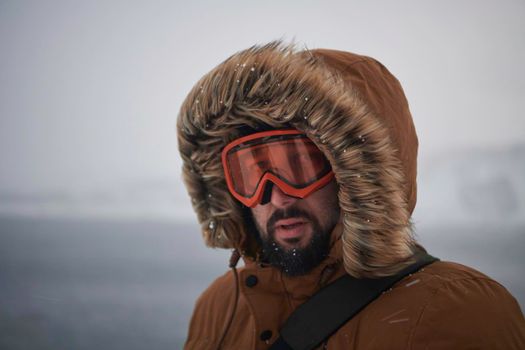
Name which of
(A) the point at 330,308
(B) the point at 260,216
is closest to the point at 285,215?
(B) the point at 260,216

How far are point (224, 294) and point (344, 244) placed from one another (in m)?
1.04

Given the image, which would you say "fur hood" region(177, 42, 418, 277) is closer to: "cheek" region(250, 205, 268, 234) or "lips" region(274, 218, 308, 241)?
"lips" region(274, 218, 308, 241)

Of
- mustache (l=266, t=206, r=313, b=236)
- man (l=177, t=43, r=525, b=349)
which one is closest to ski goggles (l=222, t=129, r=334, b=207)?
man (l=177, t=43, r=525, b=349)

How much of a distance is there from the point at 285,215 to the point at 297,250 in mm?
207

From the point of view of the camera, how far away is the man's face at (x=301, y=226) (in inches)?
75.2

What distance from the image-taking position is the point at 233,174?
2174mm

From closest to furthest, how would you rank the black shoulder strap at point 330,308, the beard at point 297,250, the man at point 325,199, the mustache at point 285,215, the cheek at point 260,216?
the man at point 325,199
the black shoulder strap at point 330,308
the beard at point 297,250
the mustache at point 285,215
the cheek at point 260,216

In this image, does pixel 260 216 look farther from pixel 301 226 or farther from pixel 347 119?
pixel 347 119

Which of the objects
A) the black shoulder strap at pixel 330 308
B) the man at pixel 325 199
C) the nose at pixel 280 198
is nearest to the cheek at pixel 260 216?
the man at pixel 325 199

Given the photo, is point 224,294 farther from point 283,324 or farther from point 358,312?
point 358,312

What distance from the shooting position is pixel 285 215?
2.02 meters

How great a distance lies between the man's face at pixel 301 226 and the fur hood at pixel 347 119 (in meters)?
0.21

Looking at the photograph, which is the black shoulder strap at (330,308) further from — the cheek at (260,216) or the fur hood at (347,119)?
the cheek at (260,216)

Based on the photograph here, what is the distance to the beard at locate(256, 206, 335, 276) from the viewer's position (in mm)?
1872
